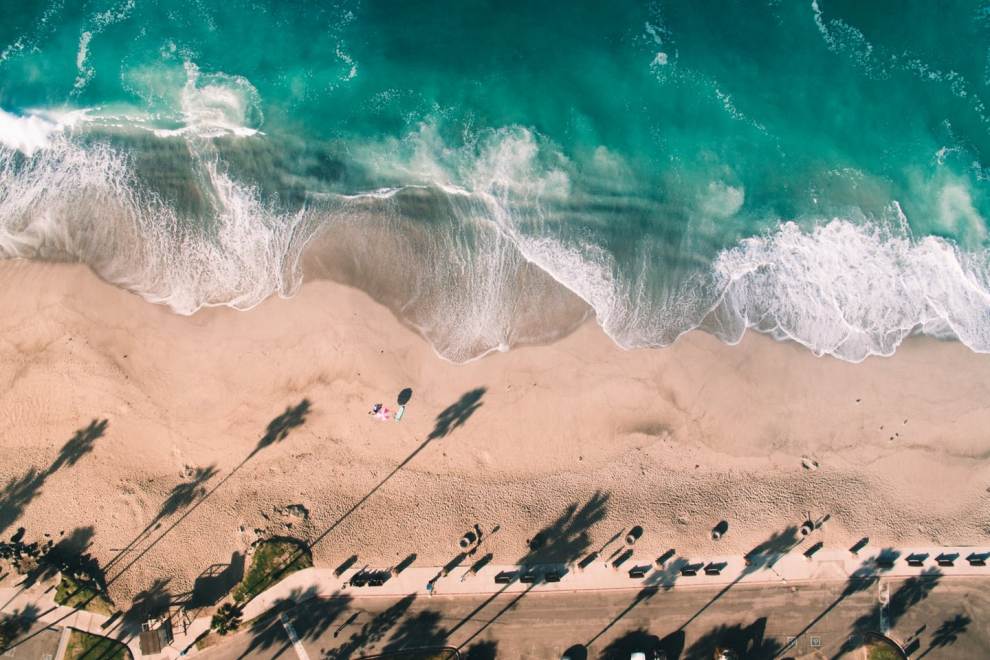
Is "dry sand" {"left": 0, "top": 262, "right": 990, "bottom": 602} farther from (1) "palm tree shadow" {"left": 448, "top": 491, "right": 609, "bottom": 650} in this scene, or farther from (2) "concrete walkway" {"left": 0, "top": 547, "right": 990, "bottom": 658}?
(2) "concrete walkway" {"left": 0, "top": 547, "right": 990, "bottom": 658}

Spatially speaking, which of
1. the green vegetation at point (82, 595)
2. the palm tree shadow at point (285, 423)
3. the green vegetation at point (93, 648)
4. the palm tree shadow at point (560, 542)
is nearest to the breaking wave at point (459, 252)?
the palm tree shadow at point (285, 423)

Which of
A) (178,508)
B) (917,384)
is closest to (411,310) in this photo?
(178,508)

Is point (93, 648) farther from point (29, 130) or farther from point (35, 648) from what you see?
point (29, 130)

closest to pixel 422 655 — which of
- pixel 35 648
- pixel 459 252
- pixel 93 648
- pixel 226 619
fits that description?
pixel 226 619

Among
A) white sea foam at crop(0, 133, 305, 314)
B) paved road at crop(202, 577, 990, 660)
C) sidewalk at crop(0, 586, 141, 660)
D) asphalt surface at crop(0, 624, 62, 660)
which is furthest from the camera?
white sea foam at crop(0, 133, 305, 314)

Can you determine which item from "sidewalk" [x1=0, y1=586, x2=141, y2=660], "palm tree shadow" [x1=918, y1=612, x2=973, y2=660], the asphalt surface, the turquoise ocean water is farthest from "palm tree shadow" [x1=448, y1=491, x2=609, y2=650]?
the asphalt surface
